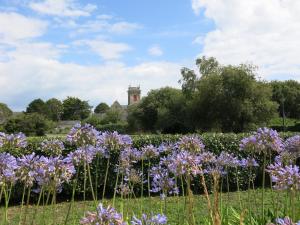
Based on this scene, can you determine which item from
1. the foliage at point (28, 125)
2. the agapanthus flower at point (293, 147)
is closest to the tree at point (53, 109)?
the foliage at point (28, 125)

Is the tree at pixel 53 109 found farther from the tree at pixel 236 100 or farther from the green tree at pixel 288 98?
the tree at pixel 236 100

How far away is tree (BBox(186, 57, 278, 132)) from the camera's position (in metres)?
42.1

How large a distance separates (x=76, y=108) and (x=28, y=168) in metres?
140

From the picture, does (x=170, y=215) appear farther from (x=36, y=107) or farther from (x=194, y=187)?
(x=36, y=107)

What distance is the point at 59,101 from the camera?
139 metres

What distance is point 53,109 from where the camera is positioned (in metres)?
132

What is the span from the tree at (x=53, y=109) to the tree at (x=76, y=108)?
216 inches

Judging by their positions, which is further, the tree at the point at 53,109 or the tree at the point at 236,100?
the tree at the point at 53,109

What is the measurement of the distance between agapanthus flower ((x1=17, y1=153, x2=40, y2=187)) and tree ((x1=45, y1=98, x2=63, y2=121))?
126524 mm

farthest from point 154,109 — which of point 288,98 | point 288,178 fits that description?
point 288,178

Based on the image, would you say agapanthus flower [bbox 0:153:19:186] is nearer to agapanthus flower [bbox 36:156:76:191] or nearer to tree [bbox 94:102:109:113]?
agapanthus flower [bbox 36:156:76:191]

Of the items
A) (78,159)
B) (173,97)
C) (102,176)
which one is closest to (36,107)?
(173,97)

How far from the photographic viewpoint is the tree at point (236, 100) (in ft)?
138

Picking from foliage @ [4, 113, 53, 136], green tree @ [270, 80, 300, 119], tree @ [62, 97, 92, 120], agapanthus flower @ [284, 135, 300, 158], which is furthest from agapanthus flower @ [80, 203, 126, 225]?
tree @ [62, 97, 92, 120]
